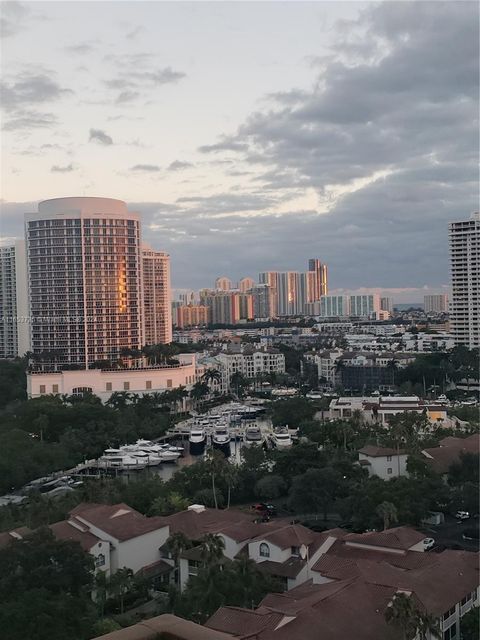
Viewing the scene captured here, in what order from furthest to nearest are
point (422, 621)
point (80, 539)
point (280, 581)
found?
point (80, 539) → point (280, 581) → point (422, 621)

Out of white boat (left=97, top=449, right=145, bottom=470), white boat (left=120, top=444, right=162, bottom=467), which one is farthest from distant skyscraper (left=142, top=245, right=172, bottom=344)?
white boat (left=97, top=449, right=145, bottom=470)

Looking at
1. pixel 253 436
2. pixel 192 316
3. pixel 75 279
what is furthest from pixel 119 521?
pixel 192 316

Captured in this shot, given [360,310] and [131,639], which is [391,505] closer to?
[131,639]

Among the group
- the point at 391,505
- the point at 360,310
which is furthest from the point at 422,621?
the point at 360,310

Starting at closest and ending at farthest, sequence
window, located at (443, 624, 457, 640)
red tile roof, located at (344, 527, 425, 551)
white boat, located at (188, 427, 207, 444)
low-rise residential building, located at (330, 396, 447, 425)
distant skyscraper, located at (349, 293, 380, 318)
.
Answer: window, located at (443, 624, 457, 640)
red tile roof, located at (344, 527, 425, 551)
white boat, located at (188, 427, 207, 444)
low-rise residential building, located at (330, 396, 447, 425)
distant skyscraper, located at (349, 293, 380, 318)

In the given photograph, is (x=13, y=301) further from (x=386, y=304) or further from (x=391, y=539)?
(x=386, y=304)

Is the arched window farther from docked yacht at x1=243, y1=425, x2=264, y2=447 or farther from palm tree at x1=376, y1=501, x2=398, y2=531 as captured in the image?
palm tree at x1=376, y1=501, x2=398, y2=531
